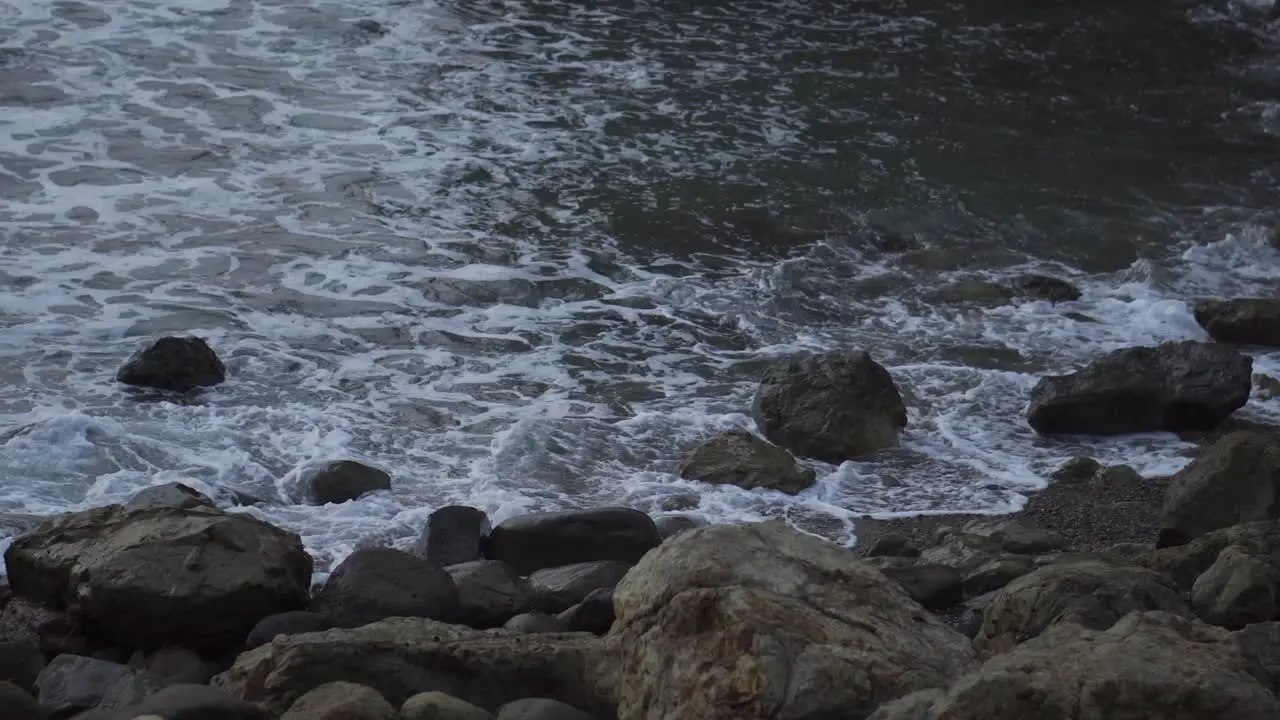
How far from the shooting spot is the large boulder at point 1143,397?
29.3 feet

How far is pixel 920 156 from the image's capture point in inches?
551

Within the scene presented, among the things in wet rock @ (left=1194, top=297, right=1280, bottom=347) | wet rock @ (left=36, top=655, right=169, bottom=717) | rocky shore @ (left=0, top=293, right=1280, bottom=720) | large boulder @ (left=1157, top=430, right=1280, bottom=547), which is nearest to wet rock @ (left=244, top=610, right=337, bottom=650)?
rocky shore @ (left=0, top=293, right=1280, bottom=720)

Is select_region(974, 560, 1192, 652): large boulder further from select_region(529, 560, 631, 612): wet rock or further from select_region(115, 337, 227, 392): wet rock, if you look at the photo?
select_region(115, 337, 227, 392): wet rock

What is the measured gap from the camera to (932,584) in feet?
21.4

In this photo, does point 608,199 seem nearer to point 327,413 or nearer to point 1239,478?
point 327,413

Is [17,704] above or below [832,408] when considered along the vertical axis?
above

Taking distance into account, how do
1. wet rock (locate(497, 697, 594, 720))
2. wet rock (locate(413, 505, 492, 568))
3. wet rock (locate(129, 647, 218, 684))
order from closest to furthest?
wet rock (locate(497, 697, 594, 720)), wet rock (locate(129, 647, 218, 684)), wet rock (locate(413, 505, 492, 568))

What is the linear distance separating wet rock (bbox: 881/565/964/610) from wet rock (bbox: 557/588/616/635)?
1210 mm

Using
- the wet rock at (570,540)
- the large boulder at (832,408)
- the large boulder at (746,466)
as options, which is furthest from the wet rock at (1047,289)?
the wet rock at (570,540)

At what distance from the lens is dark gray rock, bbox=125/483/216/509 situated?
7.08m

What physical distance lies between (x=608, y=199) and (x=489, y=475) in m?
5.01

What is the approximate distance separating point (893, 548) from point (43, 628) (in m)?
3.69

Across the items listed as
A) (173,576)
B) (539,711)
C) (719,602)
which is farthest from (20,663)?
(719,602)

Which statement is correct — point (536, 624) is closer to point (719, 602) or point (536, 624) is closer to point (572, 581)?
point (572, 581)
